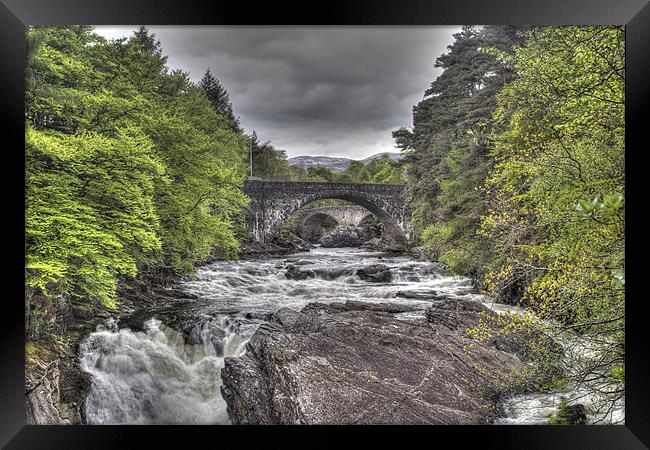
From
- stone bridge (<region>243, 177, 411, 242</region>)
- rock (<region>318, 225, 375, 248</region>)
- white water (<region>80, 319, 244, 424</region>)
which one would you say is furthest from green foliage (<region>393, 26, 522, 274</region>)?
rock (<region>318, 225, 375, 248</region>)

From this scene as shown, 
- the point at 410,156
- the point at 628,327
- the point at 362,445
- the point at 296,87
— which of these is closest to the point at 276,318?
the point at 362,445

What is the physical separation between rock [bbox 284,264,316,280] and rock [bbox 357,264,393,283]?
1101 millimetres

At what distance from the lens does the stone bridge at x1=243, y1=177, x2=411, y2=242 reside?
10656mm

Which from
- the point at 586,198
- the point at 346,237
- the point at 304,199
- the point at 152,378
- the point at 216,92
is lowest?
the point at 152,378

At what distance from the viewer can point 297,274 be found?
27.2 feet

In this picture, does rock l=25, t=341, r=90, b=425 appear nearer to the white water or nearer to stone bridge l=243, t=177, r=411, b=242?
the white water

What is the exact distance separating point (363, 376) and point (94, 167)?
3145 mm

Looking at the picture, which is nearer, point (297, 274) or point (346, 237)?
point (297, 274)

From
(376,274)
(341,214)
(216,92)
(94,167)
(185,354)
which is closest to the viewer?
(94,167)

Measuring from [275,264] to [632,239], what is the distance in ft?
24.9

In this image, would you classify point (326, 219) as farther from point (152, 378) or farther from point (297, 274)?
point (152, 378)

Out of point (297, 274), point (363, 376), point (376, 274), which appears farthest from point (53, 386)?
point (376, 274)
